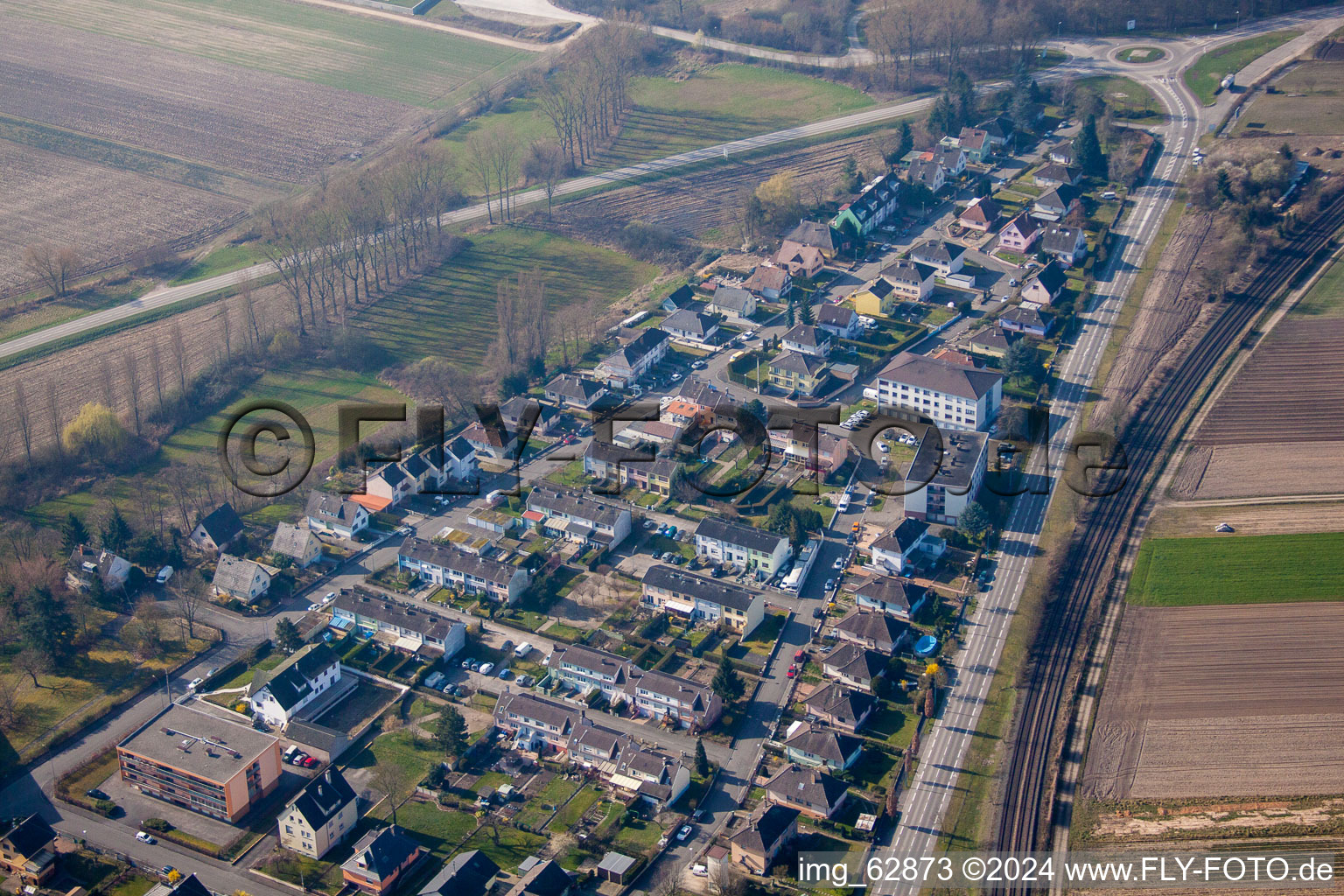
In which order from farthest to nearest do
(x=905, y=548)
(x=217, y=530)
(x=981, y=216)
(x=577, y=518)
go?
(x=981, y=216), (x=577, y=518), (x=217, y=530), (x=905, y=548)

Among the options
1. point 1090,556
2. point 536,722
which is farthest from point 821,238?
point 536,722

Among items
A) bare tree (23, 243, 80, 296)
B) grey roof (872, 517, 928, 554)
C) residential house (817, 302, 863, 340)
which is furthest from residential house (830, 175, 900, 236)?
bare tree (23, 243, 80, 296)

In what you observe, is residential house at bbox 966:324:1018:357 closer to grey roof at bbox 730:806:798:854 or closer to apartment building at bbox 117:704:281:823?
grey roof at bbox 730:806:798:854

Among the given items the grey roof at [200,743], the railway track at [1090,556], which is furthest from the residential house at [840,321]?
the grey roof at [200,743]

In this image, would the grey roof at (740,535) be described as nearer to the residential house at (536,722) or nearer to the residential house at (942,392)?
the residential house at (536,722)

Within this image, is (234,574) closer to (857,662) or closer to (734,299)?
(857,662)

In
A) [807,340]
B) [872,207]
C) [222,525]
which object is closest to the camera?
[222,525]
